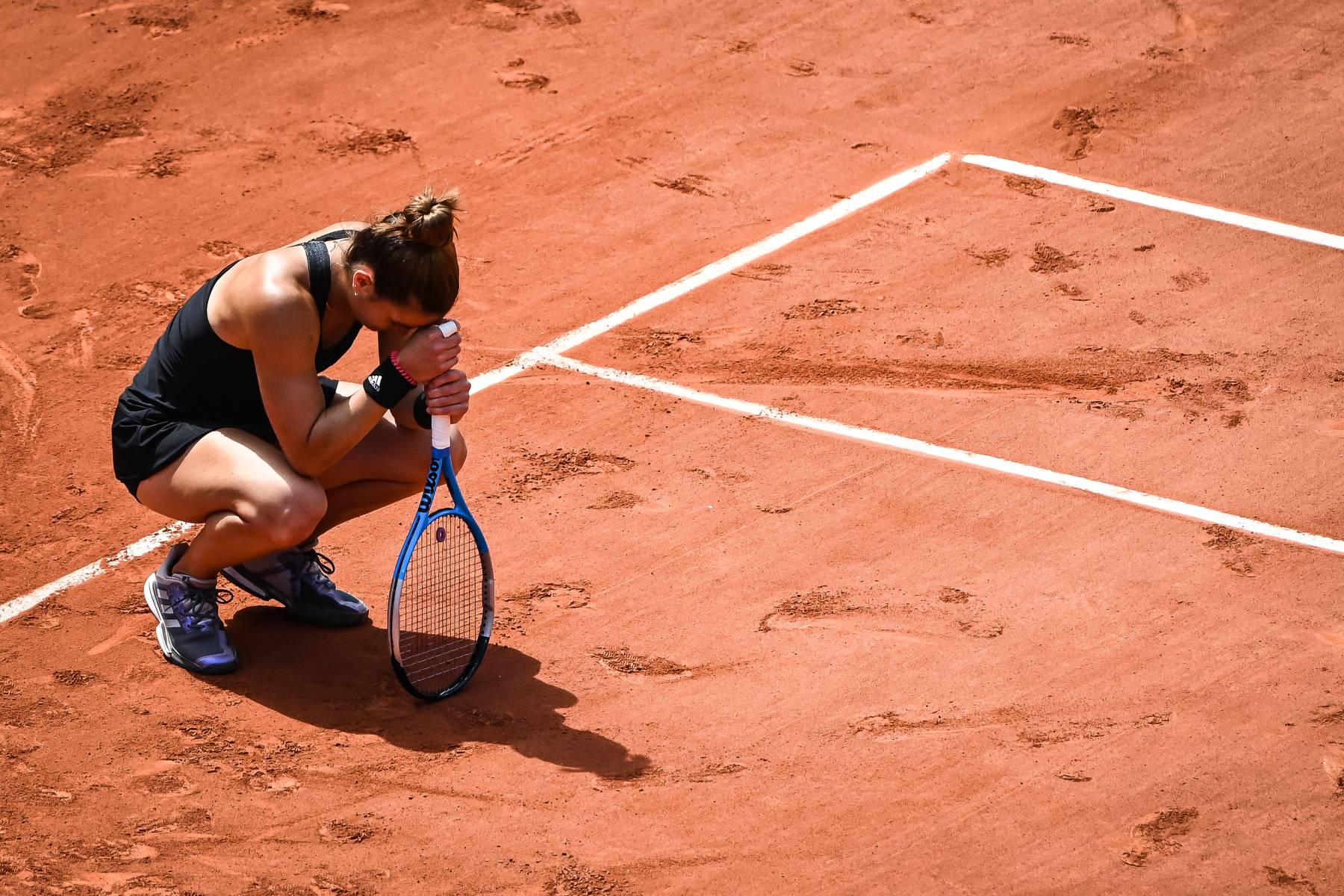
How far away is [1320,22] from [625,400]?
20.0 feet

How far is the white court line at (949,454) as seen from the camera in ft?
19.6

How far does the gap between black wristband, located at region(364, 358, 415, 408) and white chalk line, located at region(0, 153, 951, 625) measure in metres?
1.67

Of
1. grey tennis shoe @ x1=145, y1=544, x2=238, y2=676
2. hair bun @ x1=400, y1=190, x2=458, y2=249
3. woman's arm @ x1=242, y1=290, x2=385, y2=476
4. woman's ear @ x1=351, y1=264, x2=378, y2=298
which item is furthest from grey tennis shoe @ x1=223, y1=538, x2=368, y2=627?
hair bun @ x1=400, y1=190, x2=458, y2=249

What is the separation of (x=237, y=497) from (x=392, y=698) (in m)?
0.87

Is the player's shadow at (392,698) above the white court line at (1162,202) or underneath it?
underneath

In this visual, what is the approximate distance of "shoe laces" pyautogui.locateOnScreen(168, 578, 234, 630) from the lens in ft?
17.1

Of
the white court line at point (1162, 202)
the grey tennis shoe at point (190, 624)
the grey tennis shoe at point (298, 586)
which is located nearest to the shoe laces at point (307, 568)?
the grey tennis shoe at point (298, 586)

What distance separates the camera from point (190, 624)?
523 cm

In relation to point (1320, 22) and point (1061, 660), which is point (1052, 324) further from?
point (1320, 22)

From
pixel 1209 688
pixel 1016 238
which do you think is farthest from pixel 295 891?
pixel 1016 238

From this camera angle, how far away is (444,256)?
4699 millimetres

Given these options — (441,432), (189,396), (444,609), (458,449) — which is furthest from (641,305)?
(189,396)

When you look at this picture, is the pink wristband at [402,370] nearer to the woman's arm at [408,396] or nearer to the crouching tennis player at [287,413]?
the crouching tennis player at [287,413]

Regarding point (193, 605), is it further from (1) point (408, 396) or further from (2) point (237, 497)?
(1) point (408, 396)
